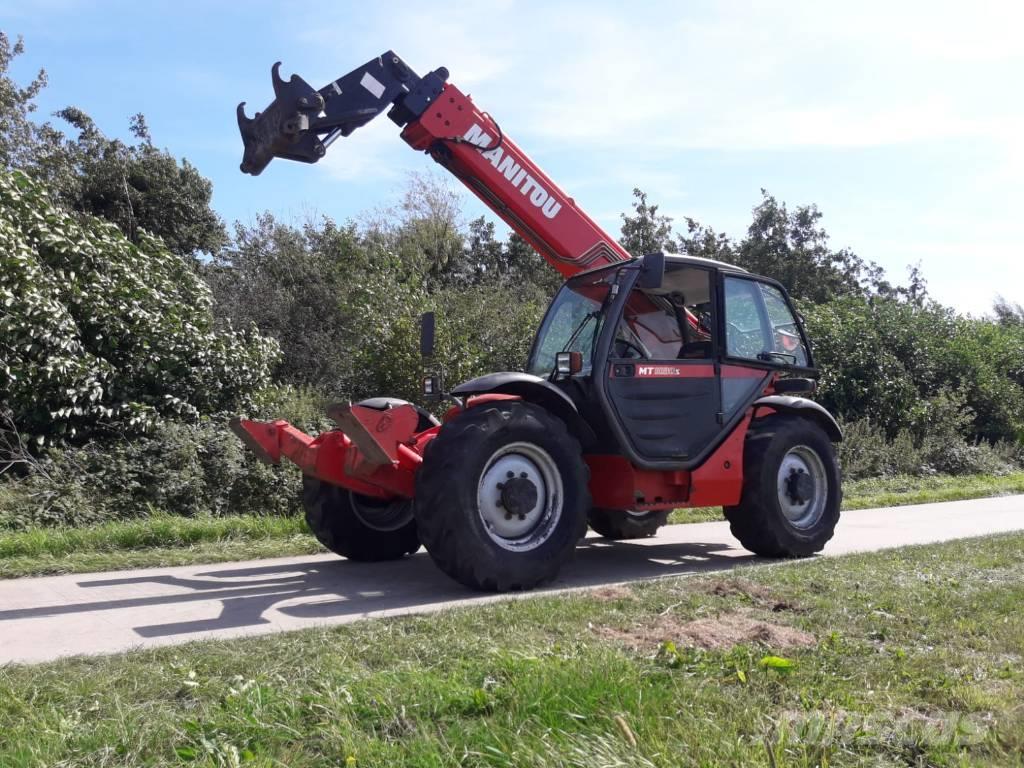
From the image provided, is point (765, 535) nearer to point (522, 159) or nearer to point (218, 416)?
point (522, 159)

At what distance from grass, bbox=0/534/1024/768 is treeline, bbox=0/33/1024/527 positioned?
5397 mm

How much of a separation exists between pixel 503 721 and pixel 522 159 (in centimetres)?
593

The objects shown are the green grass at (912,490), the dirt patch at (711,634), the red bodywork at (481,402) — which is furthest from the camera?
the green grass at (912,490)

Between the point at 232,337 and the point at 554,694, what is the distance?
29.3ft

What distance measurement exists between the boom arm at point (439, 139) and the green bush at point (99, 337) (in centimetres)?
375

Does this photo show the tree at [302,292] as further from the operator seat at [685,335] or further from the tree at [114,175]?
the operator seat at [685,335]

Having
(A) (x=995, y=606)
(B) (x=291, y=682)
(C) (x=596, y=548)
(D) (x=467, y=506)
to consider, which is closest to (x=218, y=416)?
(C) (x=596, y=548)

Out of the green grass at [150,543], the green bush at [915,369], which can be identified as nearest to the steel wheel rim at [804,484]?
the green grass at [150,543]

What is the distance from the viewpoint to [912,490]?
1471cm

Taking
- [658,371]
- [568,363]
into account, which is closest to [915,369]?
[658,371]

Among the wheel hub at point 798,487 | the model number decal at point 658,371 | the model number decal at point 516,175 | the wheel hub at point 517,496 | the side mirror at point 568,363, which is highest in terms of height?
the model number decal at point 516,175

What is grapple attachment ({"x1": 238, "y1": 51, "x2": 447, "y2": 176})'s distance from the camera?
7.20 metres

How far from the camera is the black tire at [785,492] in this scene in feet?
25.8

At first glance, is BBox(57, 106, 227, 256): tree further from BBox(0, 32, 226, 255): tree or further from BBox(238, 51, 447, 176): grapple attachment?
BBox(238, 51, 447, 176): grapple attachment
